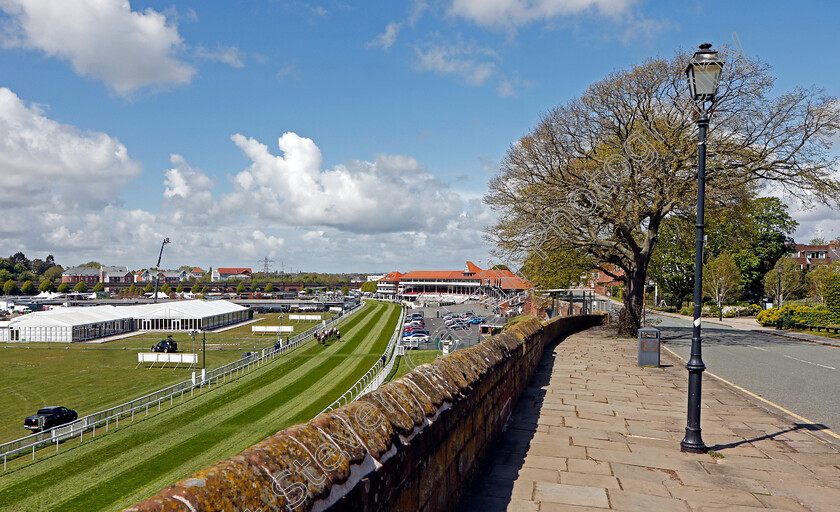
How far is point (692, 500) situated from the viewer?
18.0 feet

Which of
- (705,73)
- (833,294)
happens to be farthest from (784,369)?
(833,294)

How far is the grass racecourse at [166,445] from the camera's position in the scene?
1644cm

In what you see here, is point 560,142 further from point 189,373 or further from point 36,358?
point 36,358

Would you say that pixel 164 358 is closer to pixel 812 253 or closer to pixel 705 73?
pixel 705 73

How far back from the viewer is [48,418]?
22953 mm

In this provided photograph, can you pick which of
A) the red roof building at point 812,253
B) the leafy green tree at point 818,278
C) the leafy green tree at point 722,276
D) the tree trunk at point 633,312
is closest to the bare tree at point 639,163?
the tree trunk at point 633,312

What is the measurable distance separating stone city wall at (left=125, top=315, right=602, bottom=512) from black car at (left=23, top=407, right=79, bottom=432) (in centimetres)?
2373

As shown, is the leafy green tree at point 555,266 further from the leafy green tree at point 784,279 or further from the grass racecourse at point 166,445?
the leafy green tree at point 784,279

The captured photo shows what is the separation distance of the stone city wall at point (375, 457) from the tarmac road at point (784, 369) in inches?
296

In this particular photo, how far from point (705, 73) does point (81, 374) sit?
1625 inches

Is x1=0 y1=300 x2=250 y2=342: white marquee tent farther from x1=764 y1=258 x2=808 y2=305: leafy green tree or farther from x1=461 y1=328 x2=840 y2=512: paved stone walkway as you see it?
x1=764 y1=258 x2=808 y2=305: leafy green tree

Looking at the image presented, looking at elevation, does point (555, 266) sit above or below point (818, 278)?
below

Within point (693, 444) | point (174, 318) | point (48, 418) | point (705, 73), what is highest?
point (705, 73)

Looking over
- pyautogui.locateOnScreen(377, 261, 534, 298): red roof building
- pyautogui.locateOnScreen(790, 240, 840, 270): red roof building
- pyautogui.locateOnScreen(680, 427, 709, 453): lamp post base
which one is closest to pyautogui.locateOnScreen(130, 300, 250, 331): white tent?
pyautogui.locateOnScreen(680, 427, 709, 453): lamp post base
